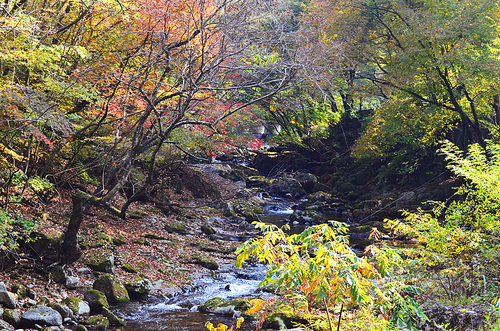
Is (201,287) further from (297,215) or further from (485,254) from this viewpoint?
(297,215)

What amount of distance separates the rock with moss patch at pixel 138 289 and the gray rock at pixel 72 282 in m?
1.06

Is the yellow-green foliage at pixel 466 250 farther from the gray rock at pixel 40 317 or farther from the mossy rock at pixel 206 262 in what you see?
the mossy rock at pixel 206 262

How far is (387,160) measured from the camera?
24906 mm

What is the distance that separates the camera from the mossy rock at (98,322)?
6.53 meters

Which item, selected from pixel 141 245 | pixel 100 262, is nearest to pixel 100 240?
pixel 100 262

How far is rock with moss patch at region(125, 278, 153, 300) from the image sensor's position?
8.30 m

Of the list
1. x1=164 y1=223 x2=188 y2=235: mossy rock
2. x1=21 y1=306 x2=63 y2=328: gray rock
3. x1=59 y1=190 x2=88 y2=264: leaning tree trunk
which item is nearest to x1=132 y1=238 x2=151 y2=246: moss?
x1=164 y1=223 x2=188 y2=235: mossy rock

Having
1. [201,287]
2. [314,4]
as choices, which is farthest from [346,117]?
[201,287]

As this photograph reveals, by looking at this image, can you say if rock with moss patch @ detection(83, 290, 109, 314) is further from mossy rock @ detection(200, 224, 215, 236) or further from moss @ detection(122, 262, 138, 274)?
mossy rock @ detection(200, 224, 215, 236)

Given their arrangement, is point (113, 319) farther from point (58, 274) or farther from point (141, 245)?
point (141, 245)

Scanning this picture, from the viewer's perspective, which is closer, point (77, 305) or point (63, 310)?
point (63, 310)

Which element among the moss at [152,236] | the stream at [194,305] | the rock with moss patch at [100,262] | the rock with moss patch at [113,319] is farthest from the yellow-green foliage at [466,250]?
the moss at [152,236]

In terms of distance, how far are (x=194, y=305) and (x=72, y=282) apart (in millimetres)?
2608

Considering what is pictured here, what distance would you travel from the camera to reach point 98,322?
6617 mm
